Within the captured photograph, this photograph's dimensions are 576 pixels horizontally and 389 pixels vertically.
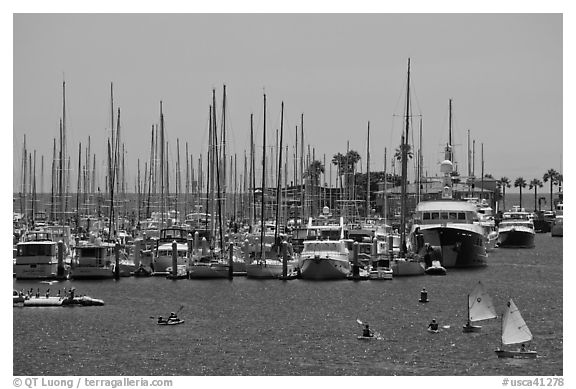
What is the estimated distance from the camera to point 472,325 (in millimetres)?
60656

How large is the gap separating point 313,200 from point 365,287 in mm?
45146

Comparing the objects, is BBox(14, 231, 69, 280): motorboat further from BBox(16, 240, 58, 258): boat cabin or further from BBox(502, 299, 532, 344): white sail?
BBox(502, 299, 532, 344): white sail

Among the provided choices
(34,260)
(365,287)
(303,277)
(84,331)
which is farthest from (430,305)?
(34,260)

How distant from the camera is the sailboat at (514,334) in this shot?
51.9 meters

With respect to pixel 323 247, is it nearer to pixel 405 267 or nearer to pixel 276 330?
pixel 405 267

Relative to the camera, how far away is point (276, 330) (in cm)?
6134

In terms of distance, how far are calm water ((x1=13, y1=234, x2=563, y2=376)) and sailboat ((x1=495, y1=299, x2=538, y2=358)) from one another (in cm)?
61

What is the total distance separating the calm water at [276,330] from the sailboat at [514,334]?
606 mm

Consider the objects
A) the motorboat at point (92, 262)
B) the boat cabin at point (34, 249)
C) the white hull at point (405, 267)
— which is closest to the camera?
the motorboat at point (92, 262)

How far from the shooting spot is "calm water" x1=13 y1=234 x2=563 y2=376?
5088 centimetres

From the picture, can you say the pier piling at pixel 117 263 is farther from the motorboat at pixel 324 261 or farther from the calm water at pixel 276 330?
the motorboat at pixel 324 261

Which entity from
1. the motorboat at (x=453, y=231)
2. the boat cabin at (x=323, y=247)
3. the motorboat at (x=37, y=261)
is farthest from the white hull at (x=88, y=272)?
the motorboat at (x=453, y=231)

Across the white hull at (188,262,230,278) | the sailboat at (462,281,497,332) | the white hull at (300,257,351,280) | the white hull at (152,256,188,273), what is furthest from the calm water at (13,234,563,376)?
the white hull at (152,256,188,273)
